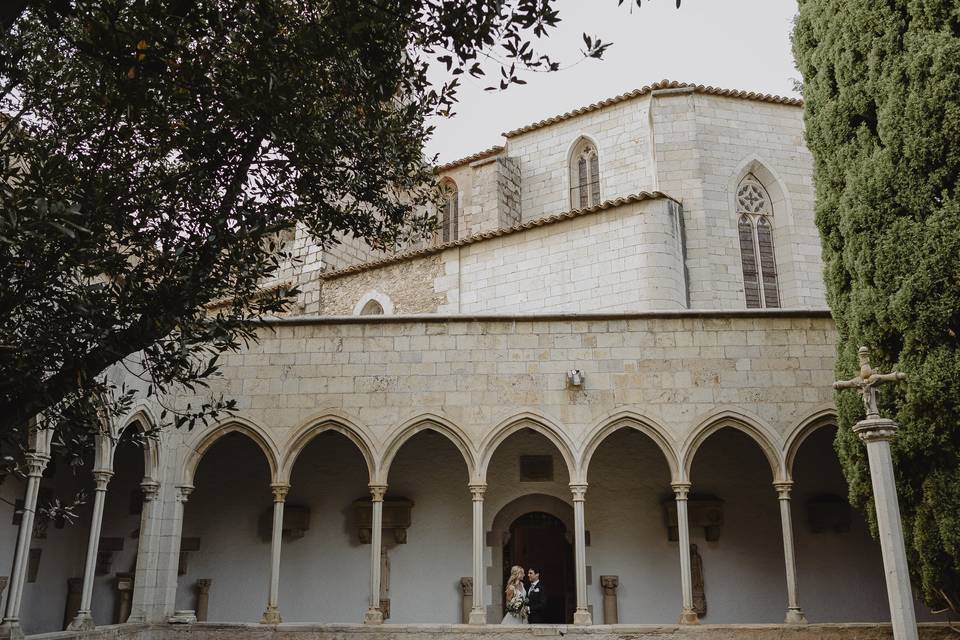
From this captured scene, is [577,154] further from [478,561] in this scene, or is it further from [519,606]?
[519,606]

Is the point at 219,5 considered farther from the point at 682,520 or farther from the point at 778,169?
the point at 778,169

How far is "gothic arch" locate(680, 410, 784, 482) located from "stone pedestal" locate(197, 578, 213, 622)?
20.3ft

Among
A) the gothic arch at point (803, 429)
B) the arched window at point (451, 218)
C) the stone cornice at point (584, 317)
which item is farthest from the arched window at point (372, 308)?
the gothic arch at point (803, 429)

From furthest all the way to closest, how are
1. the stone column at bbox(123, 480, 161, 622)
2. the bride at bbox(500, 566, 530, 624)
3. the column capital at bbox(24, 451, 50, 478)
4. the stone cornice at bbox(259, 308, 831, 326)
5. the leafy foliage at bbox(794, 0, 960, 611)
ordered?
the stone cornice at bbox(259, 308, 831, 326), the stone column at bbox(123, 480, 161, 622), the bride at bbox(500, 566, 530, 624), the column capital at bbox(24, 451, 50, 478), the leafy foliage at bbox(794, 0, 960, 611)

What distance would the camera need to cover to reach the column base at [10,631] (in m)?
7.16

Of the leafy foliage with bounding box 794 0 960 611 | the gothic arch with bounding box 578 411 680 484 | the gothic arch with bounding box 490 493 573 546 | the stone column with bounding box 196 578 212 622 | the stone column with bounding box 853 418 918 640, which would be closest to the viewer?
the stone column with bounding box 853 418 918 640

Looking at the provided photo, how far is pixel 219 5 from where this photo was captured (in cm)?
583

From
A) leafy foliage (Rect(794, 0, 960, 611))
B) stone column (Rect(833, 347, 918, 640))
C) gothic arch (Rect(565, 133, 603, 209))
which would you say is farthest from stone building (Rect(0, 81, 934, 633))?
stone column (Rect(833, 347, 918, 640))

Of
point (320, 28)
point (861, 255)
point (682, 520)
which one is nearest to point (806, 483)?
point (682, 520)

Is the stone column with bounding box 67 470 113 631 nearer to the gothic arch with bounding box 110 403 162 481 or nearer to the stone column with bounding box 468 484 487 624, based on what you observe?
the gothic arch with bounding box 110 403 162 481

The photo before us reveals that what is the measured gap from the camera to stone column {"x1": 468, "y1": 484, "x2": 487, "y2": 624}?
340 inches

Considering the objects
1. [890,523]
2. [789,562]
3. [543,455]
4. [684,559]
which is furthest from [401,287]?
[890,523]

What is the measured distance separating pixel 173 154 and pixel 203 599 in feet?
21.8

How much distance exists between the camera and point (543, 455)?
10711mm
